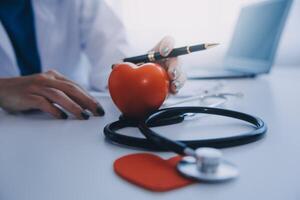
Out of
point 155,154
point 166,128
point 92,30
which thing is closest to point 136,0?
point 92,30

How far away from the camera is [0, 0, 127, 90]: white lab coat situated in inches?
42.4

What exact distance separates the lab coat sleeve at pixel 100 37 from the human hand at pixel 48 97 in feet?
1.40

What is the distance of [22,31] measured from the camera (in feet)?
3.22

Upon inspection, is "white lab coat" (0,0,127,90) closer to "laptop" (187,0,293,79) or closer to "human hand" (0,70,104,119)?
"laptop" (187,0,293,79)

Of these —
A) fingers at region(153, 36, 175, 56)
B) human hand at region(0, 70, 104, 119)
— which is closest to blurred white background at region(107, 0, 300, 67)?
fingers at region(153, 36, 175, 56)

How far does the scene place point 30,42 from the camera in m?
0.98

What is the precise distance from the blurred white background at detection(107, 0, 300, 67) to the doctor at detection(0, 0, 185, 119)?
24cm

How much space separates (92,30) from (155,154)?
2.72 feet

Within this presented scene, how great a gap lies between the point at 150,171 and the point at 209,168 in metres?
0.06

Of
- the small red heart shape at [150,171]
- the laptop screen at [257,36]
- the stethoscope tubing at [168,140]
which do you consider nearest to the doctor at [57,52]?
the stethoscope tubing at [168,140]

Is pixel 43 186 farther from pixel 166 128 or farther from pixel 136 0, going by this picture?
pixel 136 0

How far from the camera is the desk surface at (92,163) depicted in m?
0.29

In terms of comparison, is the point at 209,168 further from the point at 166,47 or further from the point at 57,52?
the point at 57,52

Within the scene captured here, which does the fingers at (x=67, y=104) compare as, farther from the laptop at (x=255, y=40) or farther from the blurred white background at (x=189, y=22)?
the blurred white background at (x=189, y=22)
